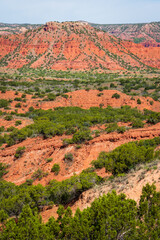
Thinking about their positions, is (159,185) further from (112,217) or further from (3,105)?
(3,105)

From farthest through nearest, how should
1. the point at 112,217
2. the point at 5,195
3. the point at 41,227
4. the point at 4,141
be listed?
the point at 4,141, the point at 5,195, the point at 41,227, the point at 112,217

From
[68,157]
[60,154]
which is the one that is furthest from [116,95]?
[68,157]

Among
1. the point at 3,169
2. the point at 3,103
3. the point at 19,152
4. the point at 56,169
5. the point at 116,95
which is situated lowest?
the point at 3,169

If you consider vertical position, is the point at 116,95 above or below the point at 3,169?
above

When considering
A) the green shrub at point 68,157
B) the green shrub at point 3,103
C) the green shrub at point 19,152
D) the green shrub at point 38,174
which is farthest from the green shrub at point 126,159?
the green shrub at point 3,103

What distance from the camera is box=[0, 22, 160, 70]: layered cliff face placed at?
282 feet

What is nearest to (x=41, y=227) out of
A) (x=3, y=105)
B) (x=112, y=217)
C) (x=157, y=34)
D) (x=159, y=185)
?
(x=112, y=217)

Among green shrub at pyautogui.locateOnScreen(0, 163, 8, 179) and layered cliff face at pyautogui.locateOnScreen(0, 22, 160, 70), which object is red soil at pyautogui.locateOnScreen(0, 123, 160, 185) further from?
layered cliff face at pyautogui.locateOnScreen(0, 22, 160, 70)

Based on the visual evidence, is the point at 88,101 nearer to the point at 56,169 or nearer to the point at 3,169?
the point at 56,169

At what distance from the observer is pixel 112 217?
5254 millimetres

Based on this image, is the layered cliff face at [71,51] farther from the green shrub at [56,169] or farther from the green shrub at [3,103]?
the green shrub at [56,169]

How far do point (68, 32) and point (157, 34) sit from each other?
128768 mm

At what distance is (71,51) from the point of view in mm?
89312

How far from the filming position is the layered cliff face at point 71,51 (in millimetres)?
85812
